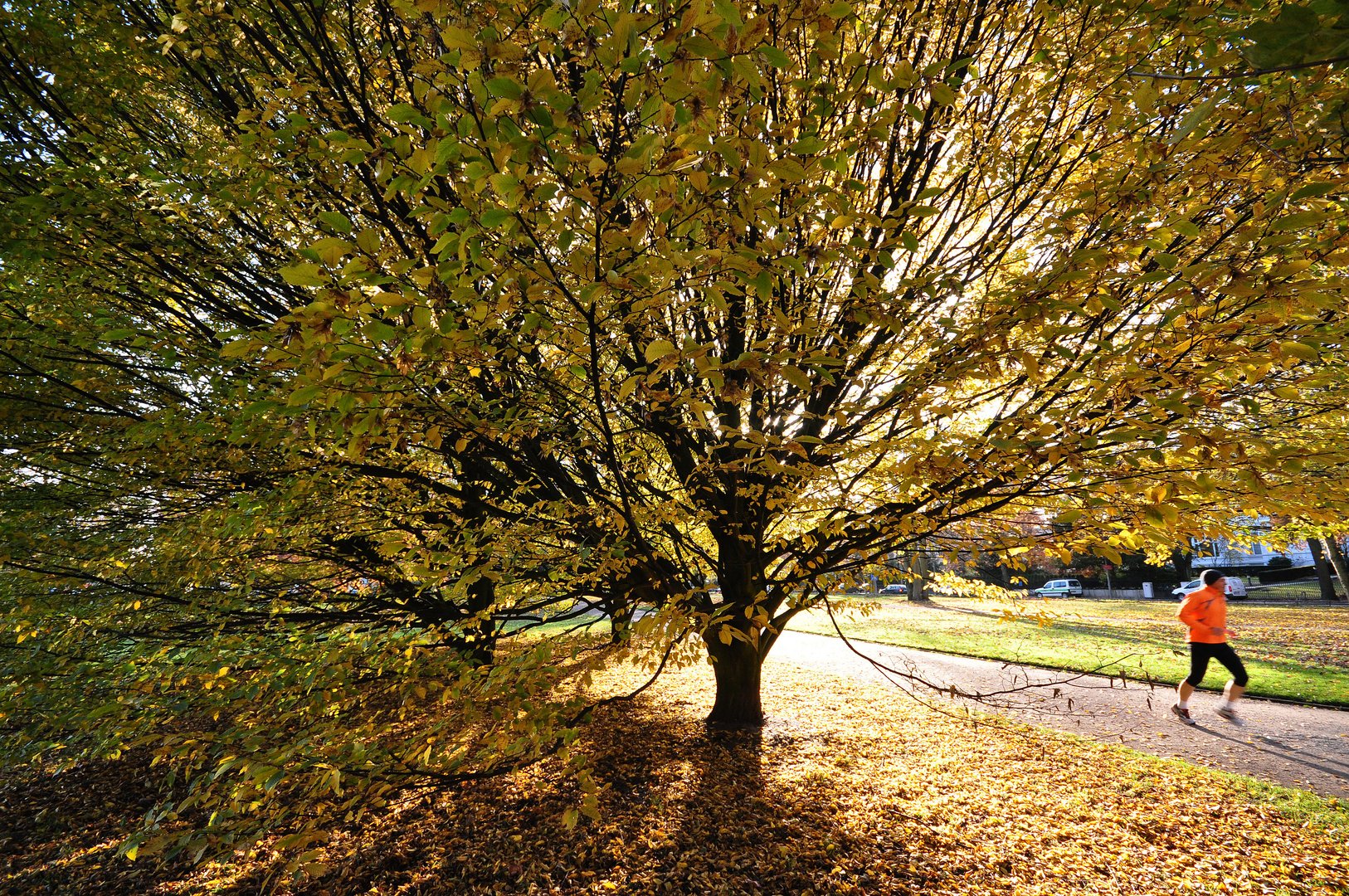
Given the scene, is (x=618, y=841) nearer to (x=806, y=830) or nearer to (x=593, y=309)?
(x=806, y=830)

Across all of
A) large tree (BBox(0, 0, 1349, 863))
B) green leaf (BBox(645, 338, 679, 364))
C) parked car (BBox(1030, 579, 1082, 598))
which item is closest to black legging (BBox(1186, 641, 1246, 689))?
large tree (BBox(0, 0, 1349, 863))

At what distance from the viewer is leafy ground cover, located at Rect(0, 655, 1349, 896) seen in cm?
385

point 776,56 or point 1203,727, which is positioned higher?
point 776,56

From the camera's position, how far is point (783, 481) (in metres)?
4.27

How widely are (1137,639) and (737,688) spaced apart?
527 inches

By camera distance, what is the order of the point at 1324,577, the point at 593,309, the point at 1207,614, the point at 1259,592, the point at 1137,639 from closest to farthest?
the point at 593,309
the point at 1207,614
the point at 1137,639
the point at 1324,577
the point at 1259,592

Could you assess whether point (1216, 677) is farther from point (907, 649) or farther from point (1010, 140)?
point (1010, 140)

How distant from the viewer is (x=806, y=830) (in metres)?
4.39

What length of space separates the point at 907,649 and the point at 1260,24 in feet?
47.4

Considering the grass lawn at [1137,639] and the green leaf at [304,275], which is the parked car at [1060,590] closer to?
the grass lawn at [1137,639]

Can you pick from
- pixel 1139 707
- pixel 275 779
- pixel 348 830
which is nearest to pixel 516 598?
pixel 348 830

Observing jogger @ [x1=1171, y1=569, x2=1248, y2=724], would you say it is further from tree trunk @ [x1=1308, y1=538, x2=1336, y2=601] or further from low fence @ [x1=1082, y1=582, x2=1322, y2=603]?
low fence @ [x1=1082, y1=582, x2=1322, y2=603]

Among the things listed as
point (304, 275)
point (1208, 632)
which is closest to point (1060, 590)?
point (1208, 632)

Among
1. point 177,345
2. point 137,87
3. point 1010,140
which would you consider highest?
point 137,87
